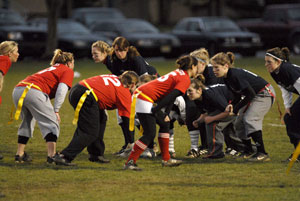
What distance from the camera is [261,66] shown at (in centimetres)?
2161

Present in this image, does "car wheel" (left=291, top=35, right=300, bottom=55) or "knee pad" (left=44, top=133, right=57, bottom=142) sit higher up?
"knee pad" (left=44, top=133, right=57, bottom=142)

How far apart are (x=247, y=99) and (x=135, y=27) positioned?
18133mm

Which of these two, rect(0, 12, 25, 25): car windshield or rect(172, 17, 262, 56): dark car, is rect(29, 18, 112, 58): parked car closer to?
rect(0, 12, 25, 25): car windshield

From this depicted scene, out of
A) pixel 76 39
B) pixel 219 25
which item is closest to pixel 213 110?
pixel 76 39

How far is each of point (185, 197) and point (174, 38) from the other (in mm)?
19185

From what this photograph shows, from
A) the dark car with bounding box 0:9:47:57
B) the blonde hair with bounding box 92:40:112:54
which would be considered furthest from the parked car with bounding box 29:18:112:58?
the blonde hair with bounding box 92:40:112:54

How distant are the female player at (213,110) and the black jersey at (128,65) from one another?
0.90 m

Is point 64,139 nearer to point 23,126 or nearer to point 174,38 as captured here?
point 23,126

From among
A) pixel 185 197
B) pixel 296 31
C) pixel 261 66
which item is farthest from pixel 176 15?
pixel 185 197

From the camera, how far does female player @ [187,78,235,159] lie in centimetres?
868

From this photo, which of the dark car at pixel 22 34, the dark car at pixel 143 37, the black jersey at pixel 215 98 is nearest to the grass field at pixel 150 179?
the black jersey at pixel 215 98

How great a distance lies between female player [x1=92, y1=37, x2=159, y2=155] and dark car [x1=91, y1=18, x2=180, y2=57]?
1520 cm

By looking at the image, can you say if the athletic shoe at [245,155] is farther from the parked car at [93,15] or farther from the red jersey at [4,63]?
the parked car at [93,15]

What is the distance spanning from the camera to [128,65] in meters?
9.37
